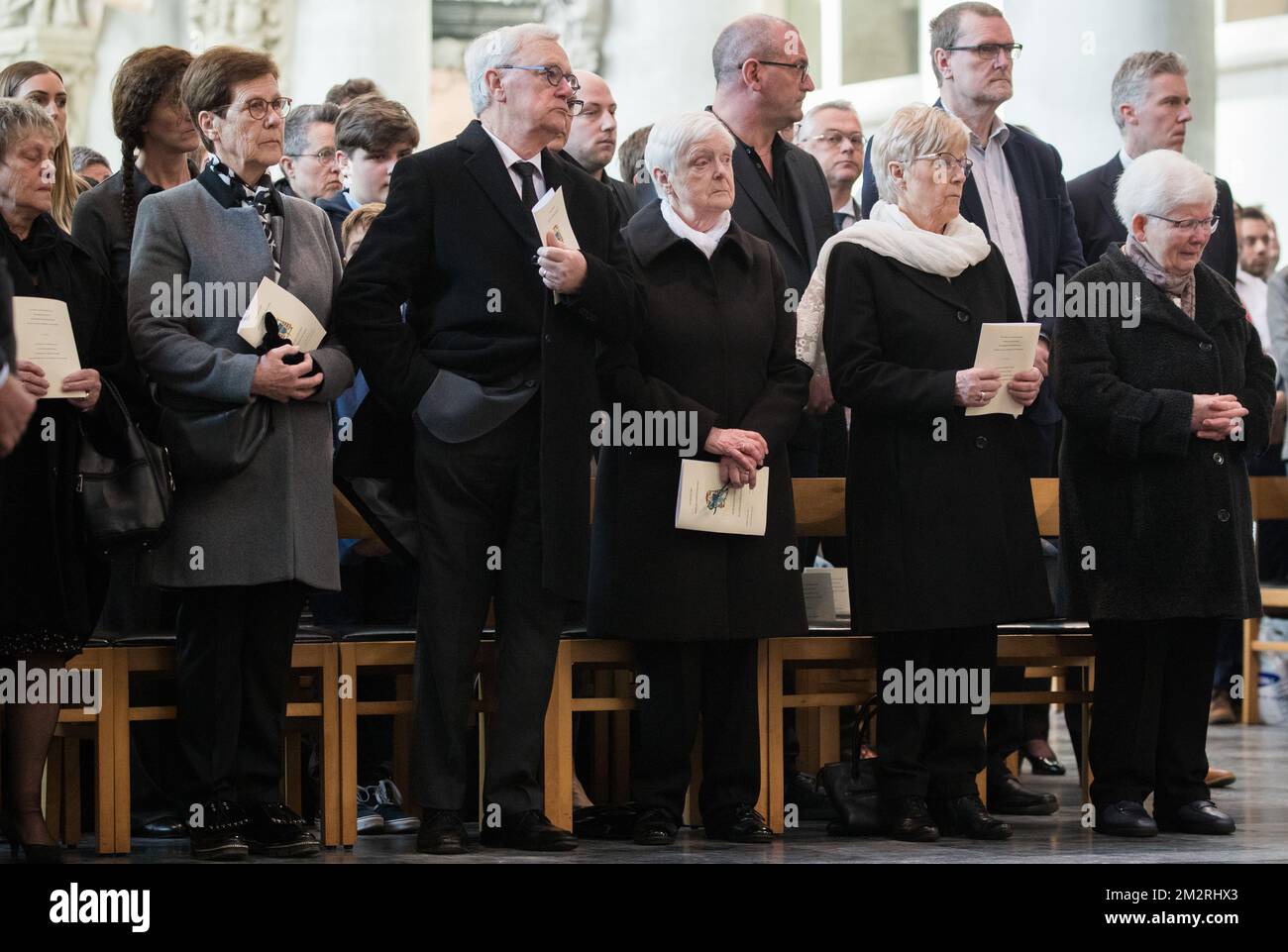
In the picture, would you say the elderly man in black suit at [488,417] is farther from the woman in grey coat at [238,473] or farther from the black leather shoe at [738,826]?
the black leather shoe at [738,826]

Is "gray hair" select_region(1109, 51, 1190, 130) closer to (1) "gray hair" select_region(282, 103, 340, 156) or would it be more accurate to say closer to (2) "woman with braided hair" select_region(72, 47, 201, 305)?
(1) "gray hair" select_region(282, 103, 340, 156)

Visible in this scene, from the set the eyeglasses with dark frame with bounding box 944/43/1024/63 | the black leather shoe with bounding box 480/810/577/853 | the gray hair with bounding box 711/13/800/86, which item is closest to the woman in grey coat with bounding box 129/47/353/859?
the black leather shoe with bounding box 480/810/577/853

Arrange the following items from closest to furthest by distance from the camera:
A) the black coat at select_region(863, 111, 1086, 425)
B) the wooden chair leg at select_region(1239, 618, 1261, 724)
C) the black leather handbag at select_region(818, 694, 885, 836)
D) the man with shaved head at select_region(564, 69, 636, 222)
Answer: the black leather handbag at select_region(818, 694, 885, 836) → the black coat at select_region(863, 111, 1086, 425) → the man with shaved head at select_region(564, 69, 636, 222) → the wooden chair leg at select_region(1239, 618, 1261, 724)

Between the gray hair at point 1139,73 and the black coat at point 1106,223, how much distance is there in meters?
0.41

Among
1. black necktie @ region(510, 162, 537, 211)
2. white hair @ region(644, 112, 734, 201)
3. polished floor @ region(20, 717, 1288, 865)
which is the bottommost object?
polished floor @ region(20, 717, 1288, 865)

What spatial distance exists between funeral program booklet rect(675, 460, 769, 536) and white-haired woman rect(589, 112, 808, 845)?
32 millimetres

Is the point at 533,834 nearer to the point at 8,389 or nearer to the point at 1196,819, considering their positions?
the point at 1196,819

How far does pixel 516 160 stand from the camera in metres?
5.27

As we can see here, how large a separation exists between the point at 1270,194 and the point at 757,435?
9.06 metres

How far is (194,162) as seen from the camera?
19.5 feet

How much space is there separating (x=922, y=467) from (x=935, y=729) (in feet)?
2.23

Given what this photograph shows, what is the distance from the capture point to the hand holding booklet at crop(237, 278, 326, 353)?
4.96 metres

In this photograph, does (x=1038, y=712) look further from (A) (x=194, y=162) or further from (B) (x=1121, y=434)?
(A) (x=194, y=162)
